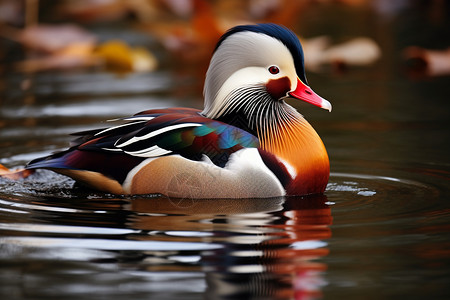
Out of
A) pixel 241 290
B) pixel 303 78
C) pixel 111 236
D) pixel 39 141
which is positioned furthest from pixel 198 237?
pixel 39 141

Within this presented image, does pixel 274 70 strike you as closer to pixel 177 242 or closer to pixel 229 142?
pixel 229 142

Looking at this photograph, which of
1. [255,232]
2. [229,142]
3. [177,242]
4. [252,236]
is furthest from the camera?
[229,142]

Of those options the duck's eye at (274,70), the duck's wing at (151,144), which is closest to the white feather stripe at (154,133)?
the duck's wing at (151,144)

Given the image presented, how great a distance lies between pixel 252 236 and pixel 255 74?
4.87 feet

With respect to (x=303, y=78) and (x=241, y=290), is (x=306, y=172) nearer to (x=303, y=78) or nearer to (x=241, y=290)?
(x=303, y=78)

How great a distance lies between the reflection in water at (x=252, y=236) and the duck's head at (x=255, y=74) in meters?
0.66

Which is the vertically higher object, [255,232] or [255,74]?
[255,74]

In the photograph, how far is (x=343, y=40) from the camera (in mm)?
12047

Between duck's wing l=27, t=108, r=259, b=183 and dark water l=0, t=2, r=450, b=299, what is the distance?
0.69 feet

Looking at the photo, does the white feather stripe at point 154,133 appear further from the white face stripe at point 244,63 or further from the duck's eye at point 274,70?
the duck's eye at point 274,70

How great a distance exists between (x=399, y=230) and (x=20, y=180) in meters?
2.69

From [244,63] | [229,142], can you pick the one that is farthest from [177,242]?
[244,63]

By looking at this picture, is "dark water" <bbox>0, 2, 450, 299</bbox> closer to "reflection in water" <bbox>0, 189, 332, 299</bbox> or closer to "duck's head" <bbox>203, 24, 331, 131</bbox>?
"reflection in water" <bbox>0, 189, 332, 299</bbox>

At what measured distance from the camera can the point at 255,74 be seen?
227 inches
